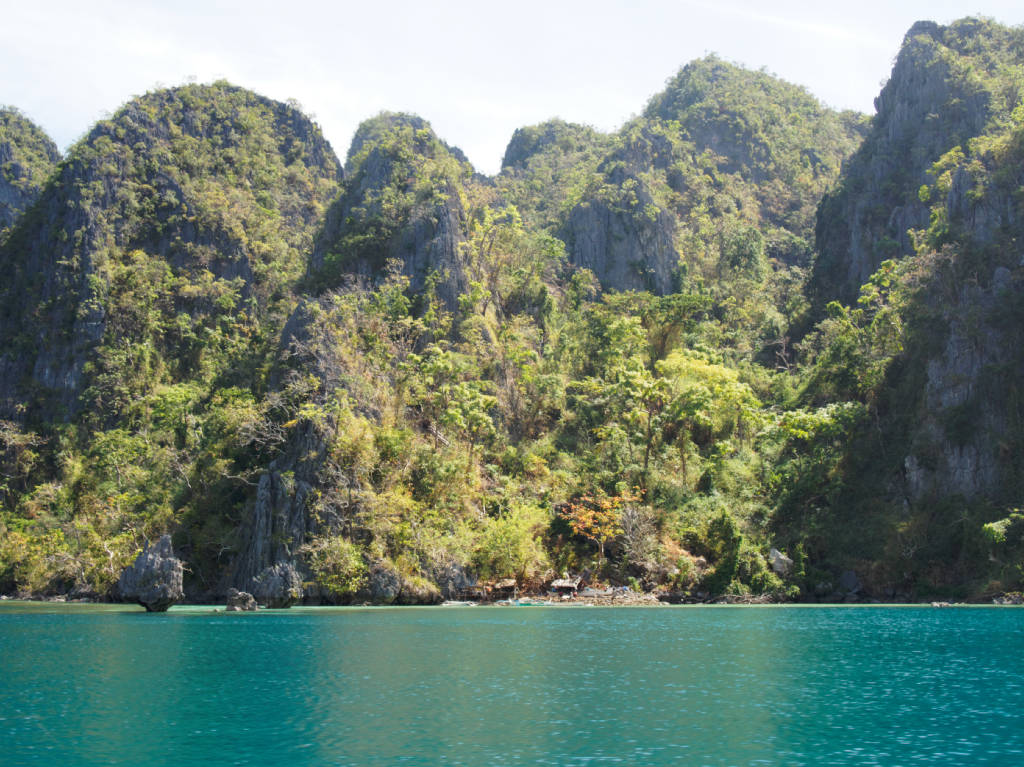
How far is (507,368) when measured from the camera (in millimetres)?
54125

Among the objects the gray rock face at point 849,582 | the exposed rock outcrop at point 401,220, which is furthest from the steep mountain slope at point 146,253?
the gray rock face at point 849,582

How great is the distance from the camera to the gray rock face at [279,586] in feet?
127

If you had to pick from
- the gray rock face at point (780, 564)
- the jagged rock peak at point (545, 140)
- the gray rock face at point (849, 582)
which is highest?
the jagged rock peak at point (545, 140)

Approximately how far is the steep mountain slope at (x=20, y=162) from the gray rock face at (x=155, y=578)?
55.0 m

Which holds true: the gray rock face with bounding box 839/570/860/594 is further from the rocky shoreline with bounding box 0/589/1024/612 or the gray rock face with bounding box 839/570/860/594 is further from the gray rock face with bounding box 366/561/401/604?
the gray rock face with bounding box 366/561/401/604

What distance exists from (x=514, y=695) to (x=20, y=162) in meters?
85.7

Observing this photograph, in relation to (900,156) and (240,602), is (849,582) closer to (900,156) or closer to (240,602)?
(240,602)

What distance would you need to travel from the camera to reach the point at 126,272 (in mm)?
63188

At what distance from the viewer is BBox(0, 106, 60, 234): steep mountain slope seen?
268ft

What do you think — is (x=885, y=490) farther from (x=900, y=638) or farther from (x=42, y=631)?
(x=42, y=631)

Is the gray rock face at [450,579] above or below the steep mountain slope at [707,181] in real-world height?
below

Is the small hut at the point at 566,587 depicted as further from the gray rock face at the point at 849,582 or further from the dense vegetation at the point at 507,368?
the gray rock face at the point at 849,582

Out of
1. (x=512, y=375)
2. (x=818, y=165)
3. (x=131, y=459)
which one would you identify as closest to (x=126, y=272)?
(x=131, y=459)

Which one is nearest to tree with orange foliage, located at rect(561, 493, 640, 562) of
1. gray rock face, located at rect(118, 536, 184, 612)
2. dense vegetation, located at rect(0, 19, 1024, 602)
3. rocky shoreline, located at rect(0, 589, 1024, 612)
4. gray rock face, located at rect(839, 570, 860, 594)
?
dense vegetation, located at rect(0, 19, 1024, 602)
